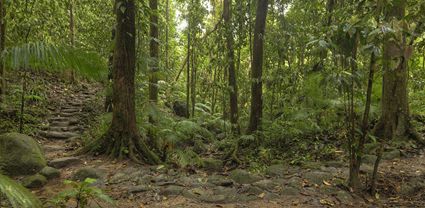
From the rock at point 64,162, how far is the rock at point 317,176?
3770 mm

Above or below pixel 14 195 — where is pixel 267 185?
below

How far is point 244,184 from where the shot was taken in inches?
224

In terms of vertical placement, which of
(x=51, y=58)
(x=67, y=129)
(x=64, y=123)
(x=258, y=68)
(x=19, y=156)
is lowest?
(x=19, y=156)

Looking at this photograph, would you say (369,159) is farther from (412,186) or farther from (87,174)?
(87,174)

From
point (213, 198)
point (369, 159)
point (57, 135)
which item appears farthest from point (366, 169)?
point (57, 135)

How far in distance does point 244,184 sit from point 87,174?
2.32 metres

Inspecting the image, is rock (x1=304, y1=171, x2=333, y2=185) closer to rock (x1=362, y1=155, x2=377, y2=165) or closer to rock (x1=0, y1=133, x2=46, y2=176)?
rock (x1=362, y1=155, x2=377, y2=165)

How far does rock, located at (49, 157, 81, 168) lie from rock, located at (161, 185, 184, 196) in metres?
1.97

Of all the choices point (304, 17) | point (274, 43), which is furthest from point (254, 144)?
point (304, 17)

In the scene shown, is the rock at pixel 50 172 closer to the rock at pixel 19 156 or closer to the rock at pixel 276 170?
the rock at pixel 19 156

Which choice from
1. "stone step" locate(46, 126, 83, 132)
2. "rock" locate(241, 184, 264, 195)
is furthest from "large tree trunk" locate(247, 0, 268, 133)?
"stone step" locate(46, 126, 83, 132)

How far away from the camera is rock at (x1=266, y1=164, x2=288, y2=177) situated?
250 inches

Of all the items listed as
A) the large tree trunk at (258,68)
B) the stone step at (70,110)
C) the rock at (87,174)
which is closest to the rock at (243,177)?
the rock at (87,174)

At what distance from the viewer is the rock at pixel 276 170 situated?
250 inches
